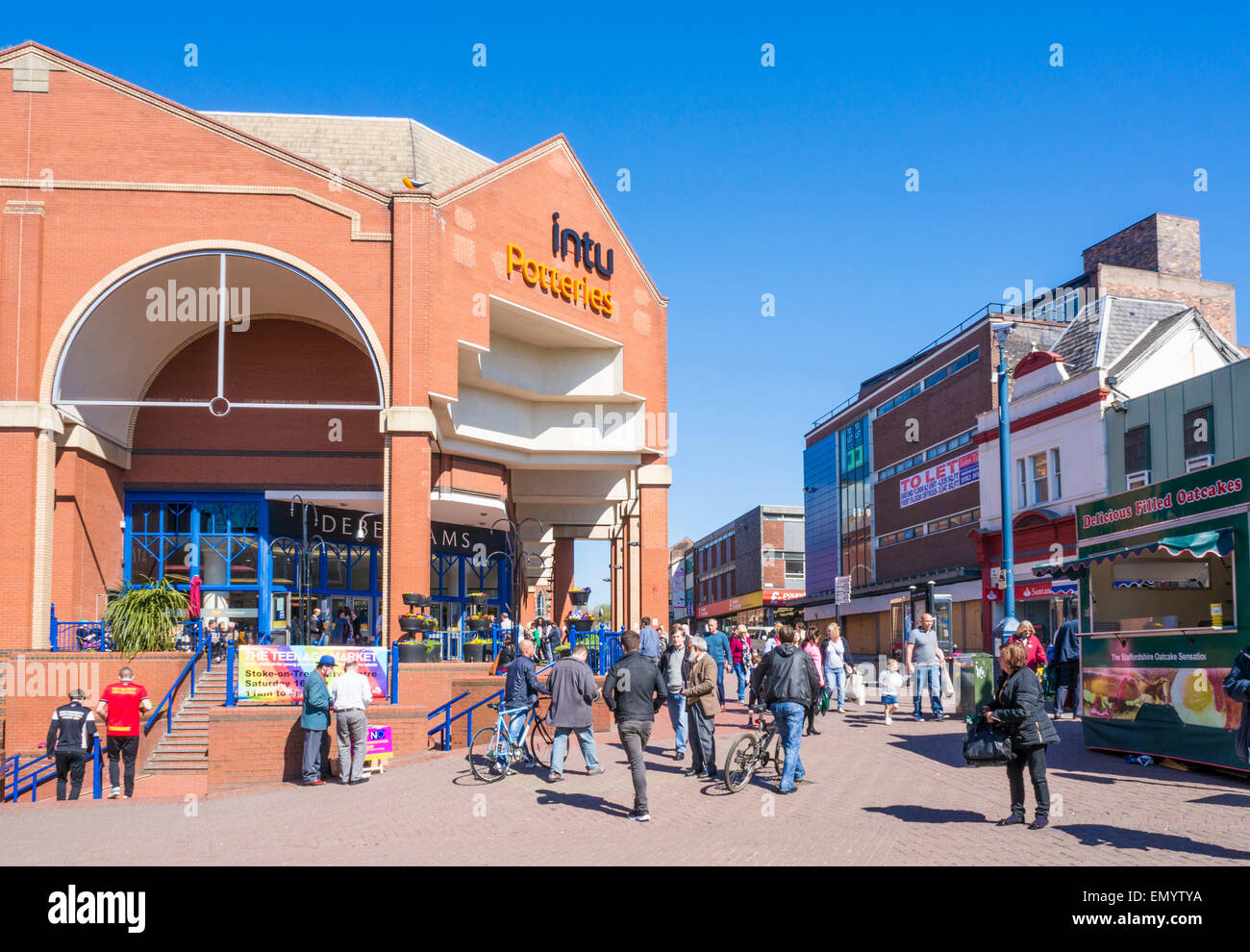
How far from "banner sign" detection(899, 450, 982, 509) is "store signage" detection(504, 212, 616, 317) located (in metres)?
19.6

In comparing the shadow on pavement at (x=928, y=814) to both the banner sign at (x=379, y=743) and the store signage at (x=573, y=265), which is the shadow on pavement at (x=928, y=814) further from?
the store signage at (x=573, y=265)

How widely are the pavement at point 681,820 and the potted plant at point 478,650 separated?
5.20 m

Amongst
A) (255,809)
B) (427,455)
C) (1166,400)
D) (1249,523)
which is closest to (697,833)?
(255,809)

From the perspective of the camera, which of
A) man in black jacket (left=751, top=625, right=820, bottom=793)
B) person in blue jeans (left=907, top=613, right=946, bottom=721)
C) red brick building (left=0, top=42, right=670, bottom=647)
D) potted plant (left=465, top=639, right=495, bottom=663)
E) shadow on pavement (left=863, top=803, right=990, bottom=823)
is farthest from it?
red brick building (left=0, top=42, right=670, bottom=647)

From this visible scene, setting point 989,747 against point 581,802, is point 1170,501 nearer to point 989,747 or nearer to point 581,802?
point 989,747

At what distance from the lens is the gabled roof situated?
33.6m

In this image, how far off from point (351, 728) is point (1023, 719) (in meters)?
8.64

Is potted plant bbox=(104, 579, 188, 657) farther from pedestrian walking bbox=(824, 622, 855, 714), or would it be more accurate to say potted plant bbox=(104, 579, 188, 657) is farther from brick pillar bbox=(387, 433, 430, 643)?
pedestrian walking bbox=(824, 622, 855, 714)

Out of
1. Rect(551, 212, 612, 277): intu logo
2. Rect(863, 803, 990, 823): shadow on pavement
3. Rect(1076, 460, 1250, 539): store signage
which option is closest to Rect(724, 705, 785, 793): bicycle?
Rect(863, 803, 990, 823): shadow on pavement

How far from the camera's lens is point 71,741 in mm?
14484

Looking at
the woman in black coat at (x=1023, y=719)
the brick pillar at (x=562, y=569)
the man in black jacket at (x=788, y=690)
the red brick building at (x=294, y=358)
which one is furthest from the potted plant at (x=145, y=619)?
the brick pillar at (x=562, y=569)

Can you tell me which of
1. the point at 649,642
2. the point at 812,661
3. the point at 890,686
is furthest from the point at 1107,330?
the point at 812,661

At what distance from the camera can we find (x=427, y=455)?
21500mm

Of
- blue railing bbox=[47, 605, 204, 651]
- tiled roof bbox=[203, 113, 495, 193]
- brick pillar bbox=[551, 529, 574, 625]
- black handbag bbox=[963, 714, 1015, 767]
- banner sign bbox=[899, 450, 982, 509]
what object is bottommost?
black handbag bbox=[963, 714, 1015, 767]
